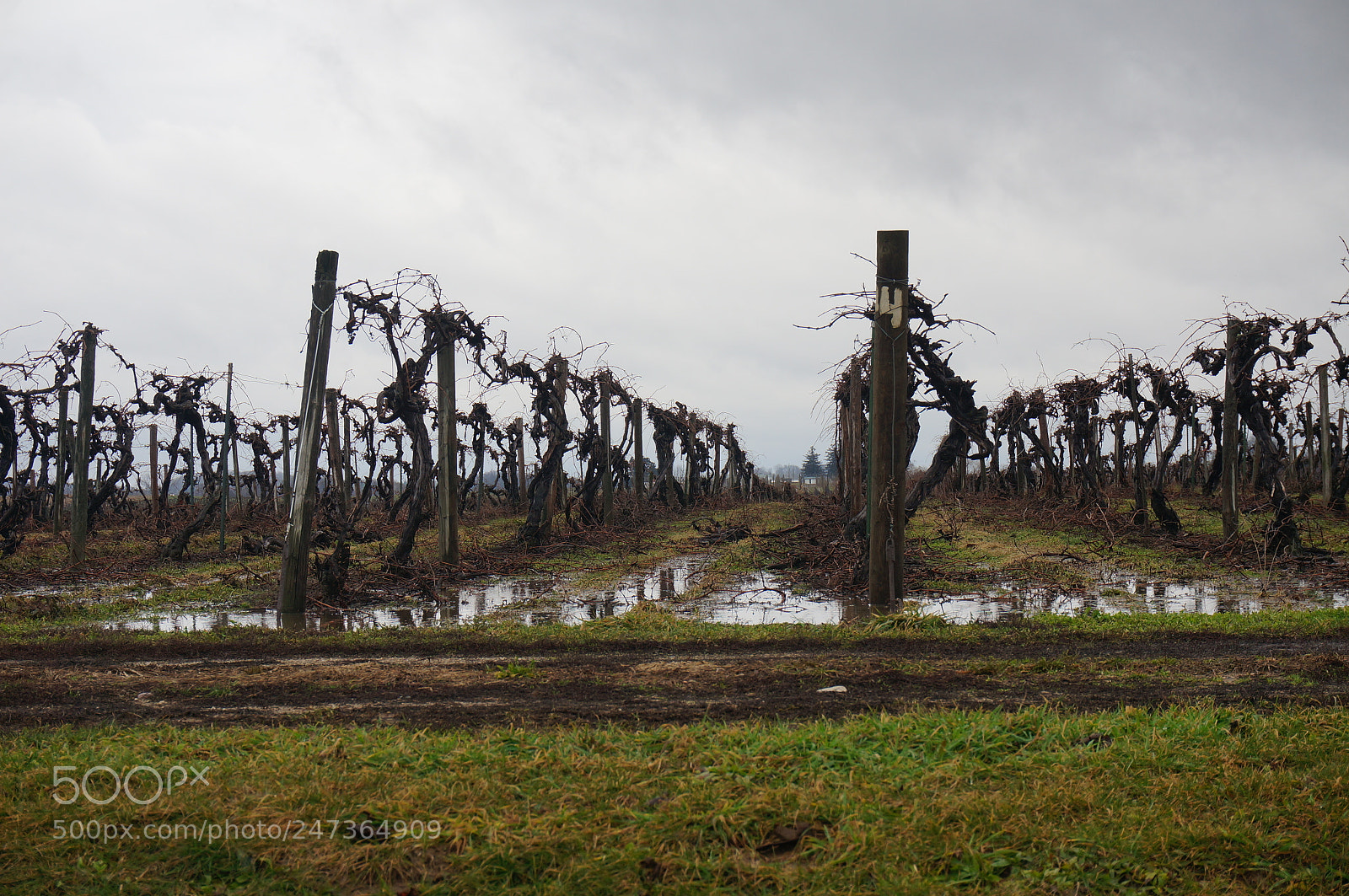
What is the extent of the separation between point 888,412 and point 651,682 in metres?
4.34

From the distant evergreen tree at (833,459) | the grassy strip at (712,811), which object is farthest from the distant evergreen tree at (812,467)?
the grassy strip at (712,811)

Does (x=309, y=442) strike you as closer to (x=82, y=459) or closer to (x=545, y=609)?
(x=545, y=609)

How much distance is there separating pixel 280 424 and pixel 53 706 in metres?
24.5

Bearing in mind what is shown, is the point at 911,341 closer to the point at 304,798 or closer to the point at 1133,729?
the point at 1133,729

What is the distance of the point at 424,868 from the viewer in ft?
9.95

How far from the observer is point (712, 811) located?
3352 millimetres

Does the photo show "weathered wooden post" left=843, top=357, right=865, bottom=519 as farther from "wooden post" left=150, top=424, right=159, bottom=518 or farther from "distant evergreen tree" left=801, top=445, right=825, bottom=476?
"distant evergreen tree" left=801, top=445, right=825, bottom=476

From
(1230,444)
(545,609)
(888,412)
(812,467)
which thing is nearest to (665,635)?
(545,609)

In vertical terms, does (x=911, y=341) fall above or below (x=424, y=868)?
above

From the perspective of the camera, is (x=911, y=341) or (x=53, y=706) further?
(x=911, y=341)

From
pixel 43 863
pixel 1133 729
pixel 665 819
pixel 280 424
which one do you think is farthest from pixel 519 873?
pixel 280 424

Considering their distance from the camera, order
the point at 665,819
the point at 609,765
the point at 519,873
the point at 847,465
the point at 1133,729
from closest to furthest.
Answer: the point at 519,873 → the point at 665,819 → the point at 609,765 → the point at 1133,729 → the point at 847,465

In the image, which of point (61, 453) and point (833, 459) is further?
point (833, 459)

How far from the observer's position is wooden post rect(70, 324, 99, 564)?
14.2 metres
